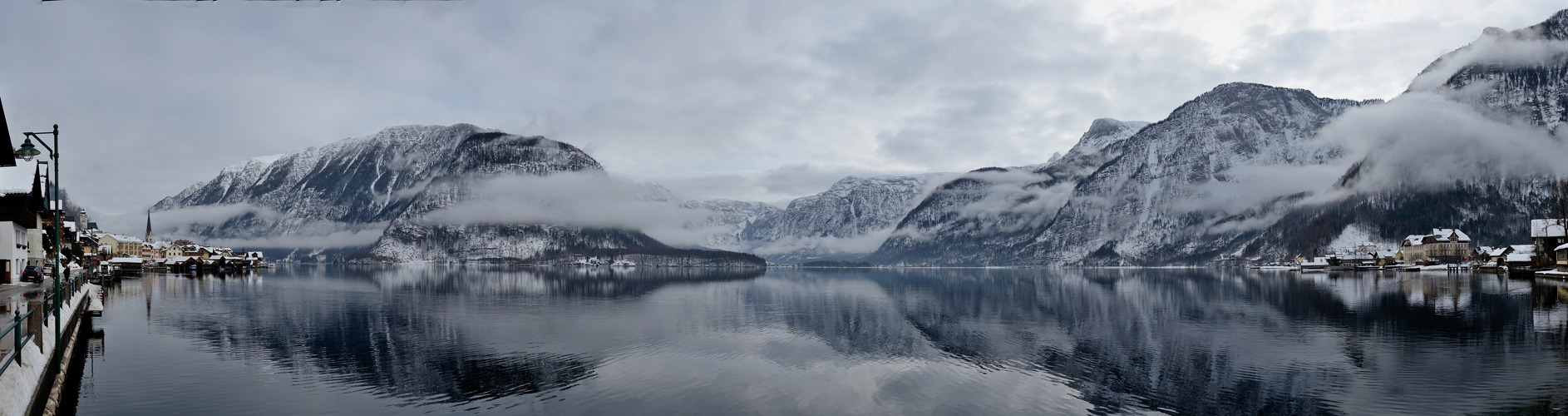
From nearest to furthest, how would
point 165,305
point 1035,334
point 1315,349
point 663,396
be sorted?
1. point 663,396
2. point 1315,349
3. point 1035,334
4. point 165,305

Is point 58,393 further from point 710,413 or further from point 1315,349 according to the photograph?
point 1315,349

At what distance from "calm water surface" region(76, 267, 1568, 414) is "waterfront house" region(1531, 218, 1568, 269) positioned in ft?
201

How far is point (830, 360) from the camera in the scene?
4831cm

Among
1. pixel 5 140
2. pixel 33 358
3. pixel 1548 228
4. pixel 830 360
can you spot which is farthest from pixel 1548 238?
pixel 5 140

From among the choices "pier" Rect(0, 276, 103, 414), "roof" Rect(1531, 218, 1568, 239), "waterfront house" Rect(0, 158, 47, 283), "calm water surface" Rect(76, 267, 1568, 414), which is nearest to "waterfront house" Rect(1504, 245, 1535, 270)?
"roof" Rect(1531, 218, 1568, 239)

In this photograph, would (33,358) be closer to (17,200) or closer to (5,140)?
(5,140)

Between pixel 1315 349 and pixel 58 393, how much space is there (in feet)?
213

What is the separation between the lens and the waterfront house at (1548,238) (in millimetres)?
128125

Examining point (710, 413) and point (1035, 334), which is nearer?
point (710, 413)

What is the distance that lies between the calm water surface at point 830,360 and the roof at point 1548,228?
200 feet

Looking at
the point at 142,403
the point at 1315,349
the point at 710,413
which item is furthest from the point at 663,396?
the point at 1315,349

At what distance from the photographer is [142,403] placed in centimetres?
3125

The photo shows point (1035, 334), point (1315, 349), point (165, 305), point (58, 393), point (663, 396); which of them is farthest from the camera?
point (165, 305)

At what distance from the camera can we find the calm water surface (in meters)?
33.4
